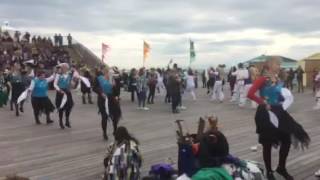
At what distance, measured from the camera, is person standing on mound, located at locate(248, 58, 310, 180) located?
27.3ft

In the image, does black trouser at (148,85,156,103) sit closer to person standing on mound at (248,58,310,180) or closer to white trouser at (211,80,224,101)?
white trouser at (211,80,224,101)

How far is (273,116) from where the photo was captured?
8.30 m

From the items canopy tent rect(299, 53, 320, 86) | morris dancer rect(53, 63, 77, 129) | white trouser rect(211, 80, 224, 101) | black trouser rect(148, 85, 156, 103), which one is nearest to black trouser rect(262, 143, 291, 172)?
morris dancer rect(53, 63, 77, 129)

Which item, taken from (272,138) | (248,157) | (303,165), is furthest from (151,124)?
(272,138)

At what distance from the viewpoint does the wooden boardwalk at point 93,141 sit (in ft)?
33.6

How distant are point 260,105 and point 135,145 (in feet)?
6.05

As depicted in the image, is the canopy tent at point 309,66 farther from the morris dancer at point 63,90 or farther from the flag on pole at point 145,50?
the morris dancer at point 63,90

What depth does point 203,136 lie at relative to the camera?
6.01 m

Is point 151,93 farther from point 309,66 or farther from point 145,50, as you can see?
point 309,66

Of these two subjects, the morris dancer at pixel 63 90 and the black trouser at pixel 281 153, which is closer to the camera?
the black trouser at pixel 281 153

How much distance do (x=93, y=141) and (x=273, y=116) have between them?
20.4ft

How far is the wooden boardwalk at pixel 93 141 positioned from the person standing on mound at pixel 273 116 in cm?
103

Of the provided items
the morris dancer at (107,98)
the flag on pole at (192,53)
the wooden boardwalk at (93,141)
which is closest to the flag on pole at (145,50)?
the flag on pole at (192,53)

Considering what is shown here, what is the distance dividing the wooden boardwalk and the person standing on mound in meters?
1.03
